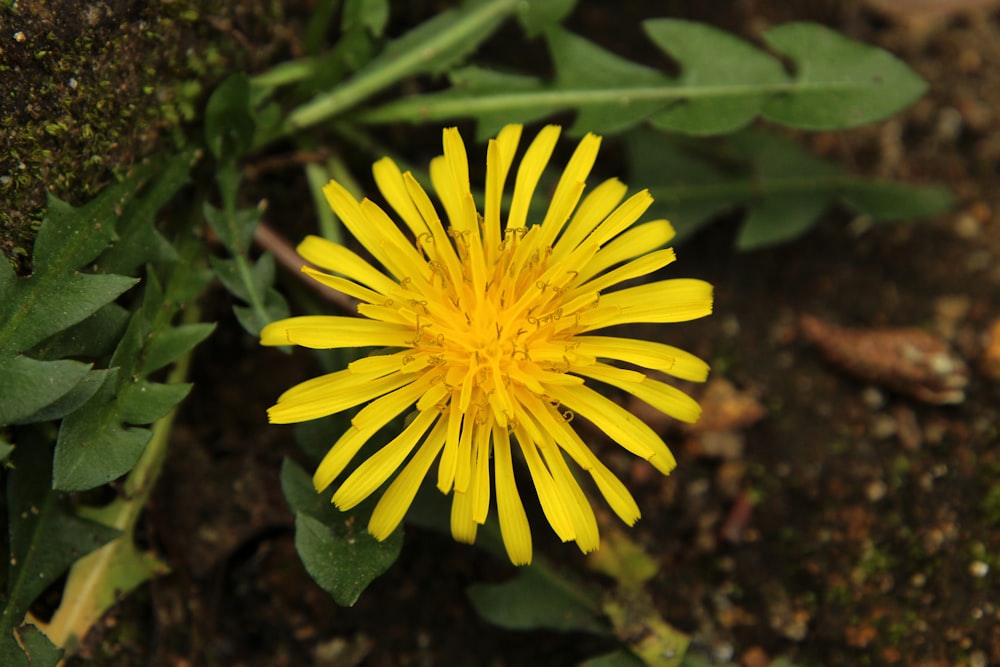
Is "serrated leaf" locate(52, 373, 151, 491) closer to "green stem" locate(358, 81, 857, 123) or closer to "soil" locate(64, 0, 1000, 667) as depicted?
"soil" locate(64, 0, 1000, 667)

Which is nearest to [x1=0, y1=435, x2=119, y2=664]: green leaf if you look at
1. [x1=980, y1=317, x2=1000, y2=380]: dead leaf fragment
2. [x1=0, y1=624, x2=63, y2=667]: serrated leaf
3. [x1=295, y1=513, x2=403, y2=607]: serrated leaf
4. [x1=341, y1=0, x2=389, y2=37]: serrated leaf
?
[x1=0, y1=624, x2=63, y2=667]: serrated leaf

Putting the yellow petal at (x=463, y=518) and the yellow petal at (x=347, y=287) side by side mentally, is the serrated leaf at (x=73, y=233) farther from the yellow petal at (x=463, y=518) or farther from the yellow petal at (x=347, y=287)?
the yellow petal at (x=463, y=518)

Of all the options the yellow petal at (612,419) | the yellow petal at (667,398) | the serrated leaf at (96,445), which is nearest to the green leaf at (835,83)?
the yellow petal at (667,398)

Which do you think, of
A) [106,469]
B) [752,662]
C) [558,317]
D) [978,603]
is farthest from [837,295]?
[106,469]

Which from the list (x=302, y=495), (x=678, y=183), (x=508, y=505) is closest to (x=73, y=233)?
(x=302, y=495)

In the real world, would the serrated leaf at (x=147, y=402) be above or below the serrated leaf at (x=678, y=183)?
above
